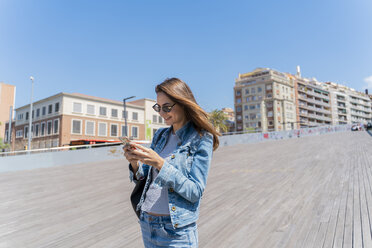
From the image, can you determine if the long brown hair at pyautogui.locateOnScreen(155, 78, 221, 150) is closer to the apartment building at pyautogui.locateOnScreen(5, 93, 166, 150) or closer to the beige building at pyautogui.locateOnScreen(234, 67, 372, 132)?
the apartment building at pyautogui.locateOnScreen(5, 93, 166, 150)

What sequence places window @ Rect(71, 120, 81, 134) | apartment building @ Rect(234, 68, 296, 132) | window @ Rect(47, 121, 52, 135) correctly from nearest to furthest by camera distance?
window @ Rect(71, 120, 81, 134)
window @ Rect(47, 121, 52, 135)
apartment building @ Rect(234, 68, 296, 132)

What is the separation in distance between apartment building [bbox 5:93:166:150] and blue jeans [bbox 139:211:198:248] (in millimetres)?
37312

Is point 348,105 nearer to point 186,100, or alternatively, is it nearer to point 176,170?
point 186,100

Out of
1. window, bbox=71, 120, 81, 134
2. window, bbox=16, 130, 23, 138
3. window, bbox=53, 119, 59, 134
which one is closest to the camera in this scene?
window, bbox=53, 119, 59, 134

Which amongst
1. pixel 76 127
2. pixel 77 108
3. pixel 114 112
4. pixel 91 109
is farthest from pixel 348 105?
pixel 76 127

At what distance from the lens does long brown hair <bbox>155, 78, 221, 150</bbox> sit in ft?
5.14

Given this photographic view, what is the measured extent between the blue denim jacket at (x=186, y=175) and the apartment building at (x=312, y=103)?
7599 cm

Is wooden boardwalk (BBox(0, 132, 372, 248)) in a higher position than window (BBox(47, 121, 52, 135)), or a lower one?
lower

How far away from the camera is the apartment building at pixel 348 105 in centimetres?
8881

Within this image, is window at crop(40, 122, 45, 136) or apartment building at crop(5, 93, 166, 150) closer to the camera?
apartment building at crop(5, 93, 166, 150)

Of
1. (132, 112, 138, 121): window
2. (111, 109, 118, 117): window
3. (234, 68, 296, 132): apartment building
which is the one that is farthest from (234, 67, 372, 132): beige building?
(111, 109, 118, 117): window

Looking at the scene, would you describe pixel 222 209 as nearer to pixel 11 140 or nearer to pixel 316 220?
pixel 316 220

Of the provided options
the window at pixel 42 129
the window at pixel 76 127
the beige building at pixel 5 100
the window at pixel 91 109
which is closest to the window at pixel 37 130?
the window at pixel 42 129

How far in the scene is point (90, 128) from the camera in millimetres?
43031
